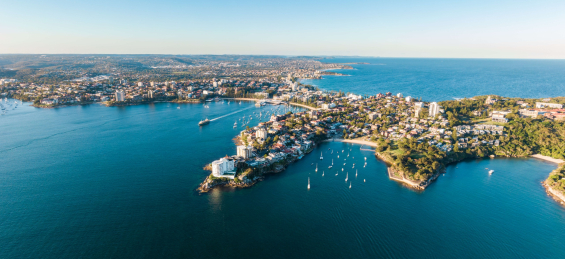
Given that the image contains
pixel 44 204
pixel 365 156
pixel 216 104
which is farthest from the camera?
pixel 216 104

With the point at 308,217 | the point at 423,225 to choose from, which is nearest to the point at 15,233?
the point at 308,217

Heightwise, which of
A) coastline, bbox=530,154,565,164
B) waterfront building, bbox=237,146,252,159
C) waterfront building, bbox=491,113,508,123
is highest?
waterfront building, bbox=491,113,508,123

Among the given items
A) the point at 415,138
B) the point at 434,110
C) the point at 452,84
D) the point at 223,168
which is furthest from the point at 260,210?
the point at 452,84

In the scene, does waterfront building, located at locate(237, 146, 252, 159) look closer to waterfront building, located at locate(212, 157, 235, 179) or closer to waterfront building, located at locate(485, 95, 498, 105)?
waterfront building, located at locate(212, 157, 235, 179)

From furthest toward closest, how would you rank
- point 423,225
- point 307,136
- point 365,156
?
point 307,136, point 365,156, point 423,225

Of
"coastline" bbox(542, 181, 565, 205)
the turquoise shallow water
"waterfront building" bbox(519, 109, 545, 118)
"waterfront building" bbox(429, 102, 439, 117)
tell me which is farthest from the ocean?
"waterfront building" bbox(519, 109, 545, 118)

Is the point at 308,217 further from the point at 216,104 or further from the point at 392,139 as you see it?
the point at 216,104

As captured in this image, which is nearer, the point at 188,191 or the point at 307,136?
the point at 188,191
